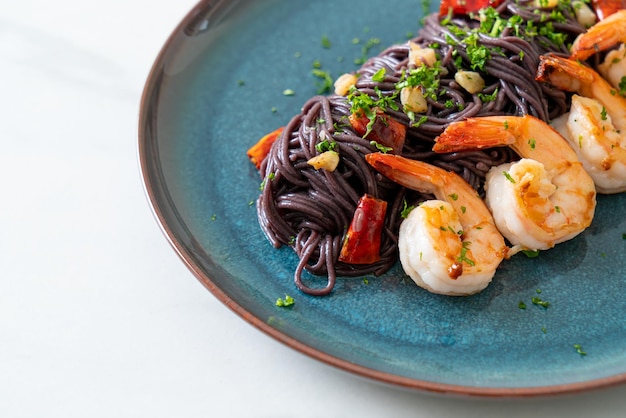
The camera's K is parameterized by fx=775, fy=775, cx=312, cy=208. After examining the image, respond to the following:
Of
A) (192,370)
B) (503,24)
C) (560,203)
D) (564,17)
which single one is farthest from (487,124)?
(192,370)

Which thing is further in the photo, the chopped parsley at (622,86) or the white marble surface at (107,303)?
the chopped parsley at (622,86)

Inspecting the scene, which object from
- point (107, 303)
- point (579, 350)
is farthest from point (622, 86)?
point (107, 303)

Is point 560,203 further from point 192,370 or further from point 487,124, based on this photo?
point 192,370

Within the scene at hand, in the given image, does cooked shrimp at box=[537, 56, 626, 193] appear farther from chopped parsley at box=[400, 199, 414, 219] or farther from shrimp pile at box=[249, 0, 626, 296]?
chopped parsley at box=[400, 199, 414, 219]

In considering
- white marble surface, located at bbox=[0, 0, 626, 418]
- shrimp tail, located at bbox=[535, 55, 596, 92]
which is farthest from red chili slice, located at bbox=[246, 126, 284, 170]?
shrimp tail, located at bbox=[535, 55, 596, 92]

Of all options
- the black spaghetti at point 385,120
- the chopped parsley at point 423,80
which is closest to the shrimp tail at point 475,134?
the black spaghetti at point 385,120

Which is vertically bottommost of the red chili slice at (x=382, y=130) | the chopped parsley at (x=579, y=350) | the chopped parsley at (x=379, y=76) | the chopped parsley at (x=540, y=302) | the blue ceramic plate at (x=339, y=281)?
the chopped parsley at (x=579, y=350)

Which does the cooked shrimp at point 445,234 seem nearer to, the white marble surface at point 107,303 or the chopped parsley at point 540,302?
the chopped parsley at point 540,302

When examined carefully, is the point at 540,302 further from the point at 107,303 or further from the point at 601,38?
the point at 107,303
